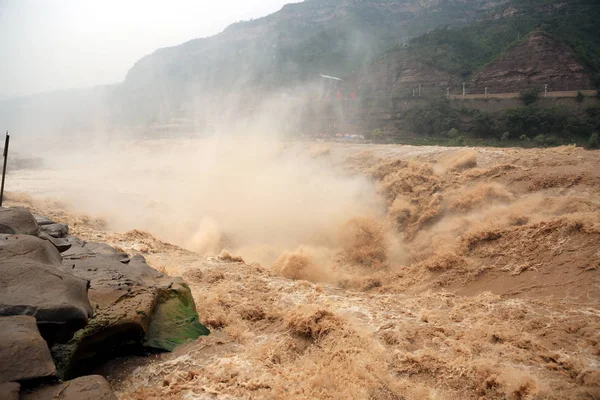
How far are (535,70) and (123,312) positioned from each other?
33.0 metres

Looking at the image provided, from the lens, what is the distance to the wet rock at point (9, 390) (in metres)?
2.64

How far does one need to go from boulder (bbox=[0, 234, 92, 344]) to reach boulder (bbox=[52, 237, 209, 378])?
0.20 m

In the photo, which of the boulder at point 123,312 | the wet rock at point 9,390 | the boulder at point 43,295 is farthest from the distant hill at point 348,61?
the wet rock at point 9,390

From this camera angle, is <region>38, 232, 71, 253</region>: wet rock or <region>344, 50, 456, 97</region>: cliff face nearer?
<region>38, 232, 71, 253</region>: wet rock

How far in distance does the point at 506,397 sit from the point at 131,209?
14583 millimetres

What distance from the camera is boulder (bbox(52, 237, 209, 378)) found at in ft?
12.6

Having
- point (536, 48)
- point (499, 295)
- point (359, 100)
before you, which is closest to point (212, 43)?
point (359, 100)

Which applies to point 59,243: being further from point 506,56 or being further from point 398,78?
point 398,78

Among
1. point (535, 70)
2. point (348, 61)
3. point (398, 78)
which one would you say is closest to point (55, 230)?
point (535, 70)

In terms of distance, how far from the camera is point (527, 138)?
78.6 feet

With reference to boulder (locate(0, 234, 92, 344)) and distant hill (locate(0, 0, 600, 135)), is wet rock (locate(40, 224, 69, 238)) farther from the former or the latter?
distant hill (locate(0, 0, 600, 135))

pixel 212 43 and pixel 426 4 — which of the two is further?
pixel 212 43

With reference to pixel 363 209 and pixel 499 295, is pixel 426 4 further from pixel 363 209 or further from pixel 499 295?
pixel 499 295

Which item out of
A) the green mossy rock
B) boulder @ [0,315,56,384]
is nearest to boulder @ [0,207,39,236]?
the green mossy rock
